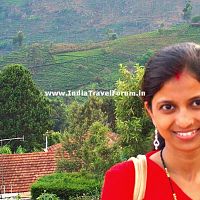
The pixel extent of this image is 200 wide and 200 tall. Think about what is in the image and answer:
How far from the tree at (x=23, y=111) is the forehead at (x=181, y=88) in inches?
855

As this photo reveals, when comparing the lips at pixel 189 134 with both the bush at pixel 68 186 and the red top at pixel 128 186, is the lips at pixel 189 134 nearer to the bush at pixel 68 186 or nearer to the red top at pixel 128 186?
the red top at pixel 128 186

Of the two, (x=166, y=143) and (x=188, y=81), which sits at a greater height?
(x=188, y=81)

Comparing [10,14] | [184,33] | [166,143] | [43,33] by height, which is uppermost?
[10,14]

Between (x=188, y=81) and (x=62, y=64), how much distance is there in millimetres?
49697

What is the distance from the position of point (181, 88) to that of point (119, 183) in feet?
0.99

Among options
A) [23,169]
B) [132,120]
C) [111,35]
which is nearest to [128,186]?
[132,120]

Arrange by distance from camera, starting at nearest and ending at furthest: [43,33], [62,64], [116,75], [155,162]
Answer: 1. [155,162]
2. [116,75]
3. [62,64]
4. [43,33]

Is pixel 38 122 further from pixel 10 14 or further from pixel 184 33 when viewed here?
pixel 10 14

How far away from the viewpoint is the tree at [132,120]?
1003 cm

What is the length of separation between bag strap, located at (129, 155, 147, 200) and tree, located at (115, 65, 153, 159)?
8409mm

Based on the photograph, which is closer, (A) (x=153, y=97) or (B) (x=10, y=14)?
(A) (x=153, y=97)

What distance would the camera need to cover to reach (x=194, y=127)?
1381 millimetres

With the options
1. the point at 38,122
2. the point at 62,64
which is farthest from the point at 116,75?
the point at 38,122

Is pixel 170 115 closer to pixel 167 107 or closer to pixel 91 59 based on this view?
pixel 167 107
